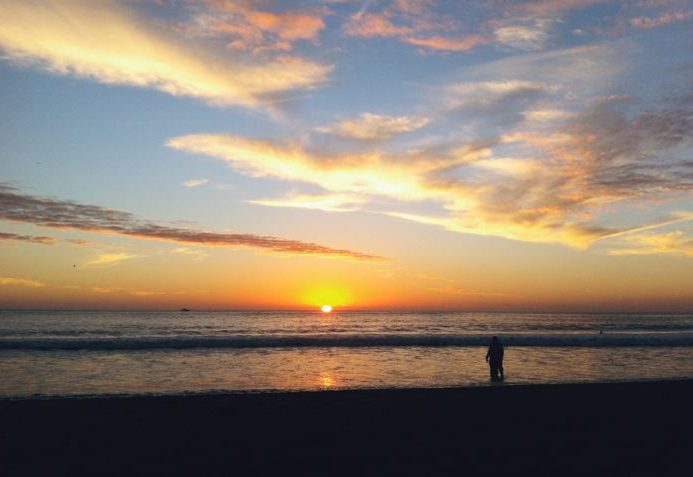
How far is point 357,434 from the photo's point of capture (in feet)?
38.3

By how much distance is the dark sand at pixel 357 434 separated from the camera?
30.0ft

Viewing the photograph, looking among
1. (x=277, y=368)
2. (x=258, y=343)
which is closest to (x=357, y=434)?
(x=277, y=368)

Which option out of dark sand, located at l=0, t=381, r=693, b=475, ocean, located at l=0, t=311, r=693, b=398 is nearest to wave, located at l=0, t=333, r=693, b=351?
ocean, located at l=0, t=311, r=693, b=398

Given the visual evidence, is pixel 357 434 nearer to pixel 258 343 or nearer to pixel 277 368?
pixel 277 368

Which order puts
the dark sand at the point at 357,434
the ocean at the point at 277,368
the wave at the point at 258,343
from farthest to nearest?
the wave at the point at 258,343
the ocean at the point at 277,368
the dark sand at the point at 357,434

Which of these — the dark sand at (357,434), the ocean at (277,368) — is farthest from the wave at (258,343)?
the dark sand at (357,434)

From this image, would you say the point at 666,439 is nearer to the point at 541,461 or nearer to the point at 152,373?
the point at 541,461

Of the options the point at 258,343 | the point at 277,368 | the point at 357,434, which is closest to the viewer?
the point at 357,434

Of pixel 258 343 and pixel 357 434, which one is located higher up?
pixel 357 434

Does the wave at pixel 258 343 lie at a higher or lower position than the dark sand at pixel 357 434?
lower

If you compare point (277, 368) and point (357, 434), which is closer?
point (357, 434)

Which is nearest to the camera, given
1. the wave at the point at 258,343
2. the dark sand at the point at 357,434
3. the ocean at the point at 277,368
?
the dark sand at the point at 357,434

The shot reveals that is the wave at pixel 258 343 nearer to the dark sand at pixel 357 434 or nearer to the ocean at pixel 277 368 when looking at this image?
the ocean at pixel 277 368

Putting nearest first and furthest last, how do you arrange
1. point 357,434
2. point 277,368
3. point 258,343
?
point 357,434 → point 277,368 → point 258,343
